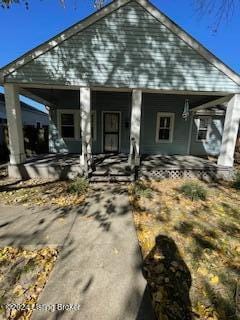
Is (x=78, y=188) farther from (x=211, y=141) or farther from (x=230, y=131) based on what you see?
(x=211, y=141)

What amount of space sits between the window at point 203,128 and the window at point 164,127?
198 centimetres

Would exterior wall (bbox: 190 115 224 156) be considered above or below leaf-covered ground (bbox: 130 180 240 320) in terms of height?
above

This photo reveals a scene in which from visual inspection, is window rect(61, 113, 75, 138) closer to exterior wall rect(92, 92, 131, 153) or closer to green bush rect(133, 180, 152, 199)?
exterior wall rect(92, 92, 131, 153)

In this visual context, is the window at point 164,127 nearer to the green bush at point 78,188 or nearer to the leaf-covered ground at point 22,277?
the green bush at point 78,188

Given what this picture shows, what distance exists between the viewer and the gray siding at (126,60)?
6961 mm

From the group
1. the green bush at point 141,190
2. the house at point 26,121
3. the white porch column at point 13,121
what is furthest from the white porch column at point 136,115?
the house at point 26,121

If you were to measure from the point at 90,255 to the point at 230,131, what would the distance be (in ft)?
22.8

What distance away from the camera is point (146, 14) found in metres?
6.95

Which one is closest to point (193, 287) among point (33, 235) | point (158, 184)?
point (33, 235)

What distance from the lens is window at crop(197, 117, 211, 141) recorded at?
11.5 meters

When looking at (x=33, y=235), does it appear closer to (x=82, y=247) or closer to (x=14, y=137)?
(x=82, y=247)

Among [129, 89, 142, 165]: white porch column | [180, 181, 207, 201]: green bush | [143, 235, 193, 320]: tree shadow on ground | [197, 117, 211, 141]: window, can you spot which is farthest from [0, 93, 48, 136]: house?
[143, 235, 193, 320]: tree shadow on ground

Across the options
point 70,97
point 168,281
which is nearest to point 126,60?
point 70,97

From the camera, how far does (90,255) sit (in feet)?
10.8
